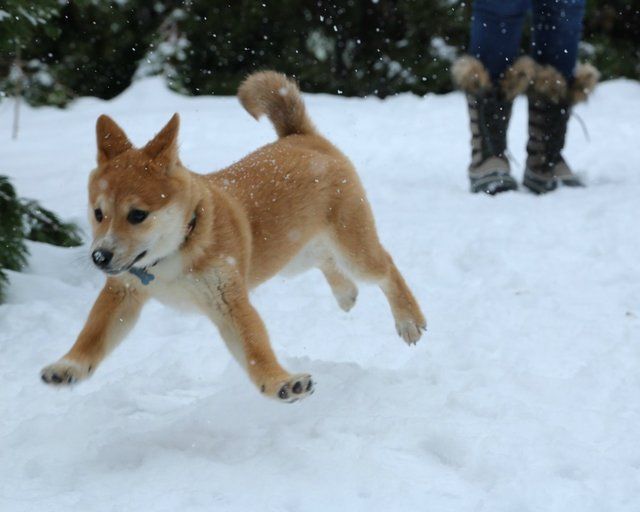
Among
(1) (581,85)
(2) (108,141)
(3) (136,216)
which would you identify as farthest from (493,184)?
(3) (136,216)

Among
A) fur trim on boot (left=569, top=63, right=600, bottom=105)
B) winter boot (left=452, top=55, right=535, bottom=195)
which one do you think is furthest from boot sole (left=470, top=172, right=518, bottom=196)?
Result: fur trim on boot (left=569, top=63, right=600, bottom=105)

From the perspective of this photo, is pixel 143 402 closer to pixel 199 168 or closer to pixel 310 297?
pixel 310 297

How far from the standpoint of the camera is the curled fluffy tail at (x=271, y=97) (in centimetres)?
387

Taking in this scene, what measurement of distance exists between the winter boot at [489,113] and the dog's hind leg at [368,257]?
177 centimetres

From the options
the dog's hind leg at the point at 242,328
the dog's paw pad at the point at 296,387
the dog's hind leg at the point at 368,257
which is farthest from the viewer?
the dog's hind leg at the point at 368,257

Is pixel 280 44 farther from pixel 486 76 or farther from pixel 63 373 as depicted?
pixel 63 373

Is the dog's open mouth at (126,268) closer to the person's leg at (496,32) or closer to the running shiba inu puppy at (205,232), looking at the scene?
the running shiba inu puppy at (205,232)

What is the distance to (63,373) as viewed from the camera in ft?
9.43

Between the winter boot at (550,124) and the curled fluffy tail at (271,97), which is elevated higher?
the curled fluffy tail at (271,97)

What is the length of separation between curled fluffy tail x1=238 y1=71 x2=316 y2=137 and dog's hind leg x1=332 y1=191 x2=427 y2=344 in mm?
469

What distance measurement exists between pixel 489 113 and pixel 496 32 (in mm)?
457

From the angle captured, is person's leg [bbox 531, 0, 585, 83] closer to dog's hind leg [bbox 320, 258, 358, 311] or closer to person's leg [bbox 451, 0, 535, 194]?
person's leg [bbox 451, 0, 535, 194]

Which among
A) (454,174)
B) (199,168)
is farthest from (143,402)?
(454,174)

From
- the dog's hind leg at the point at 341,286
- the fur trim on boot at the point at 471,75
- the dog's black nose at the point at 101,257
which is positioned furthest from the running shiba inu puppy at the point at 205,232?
the fur trim on boot at the point at 471,75
